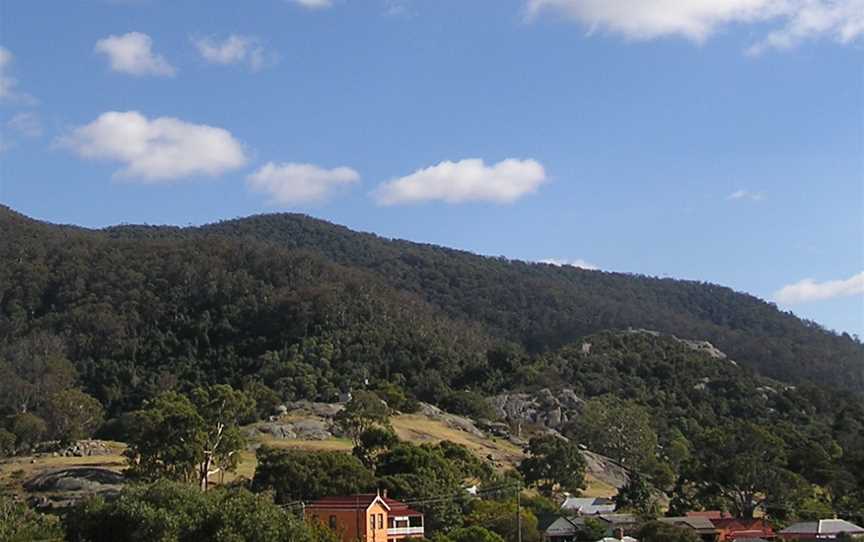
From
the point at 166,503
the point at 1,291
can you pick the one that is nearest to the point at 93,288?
the point at 1,291

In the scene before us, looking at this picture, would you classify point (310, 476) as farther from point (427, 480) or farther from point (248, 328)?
point (248, 328)

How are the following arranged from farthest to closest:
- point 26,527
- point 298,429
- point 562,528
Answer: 1. point 298,429
2. point 562,528
3. point 26,527

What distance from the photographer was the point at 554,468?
8494 cm

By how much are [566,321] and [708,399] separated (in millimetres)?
56972

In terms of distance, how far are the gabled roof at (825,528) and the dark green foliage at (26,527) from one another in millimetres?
42445

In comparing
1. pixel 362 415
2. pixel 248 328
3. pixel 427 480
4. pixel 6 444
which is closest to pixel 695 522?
pixel 427 480

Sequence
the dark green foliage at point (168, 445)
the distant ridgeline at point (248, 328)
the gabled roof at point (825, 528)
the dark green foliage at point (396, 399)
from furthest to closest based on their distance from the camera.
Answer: the distant ridgeline at point (248, 328), the dark green foliage at point (396, 399), the dark green foliage at point (168, 445), the gabled roof at point (825, 528)

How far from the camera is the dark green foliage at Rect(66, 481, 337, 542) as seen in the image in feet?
122

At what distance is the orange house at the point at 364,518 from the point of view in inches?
2044

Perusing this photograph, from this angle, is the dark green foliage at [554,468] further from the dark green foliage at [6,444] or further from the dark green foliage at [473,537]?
the dark green foliage at [6,444]

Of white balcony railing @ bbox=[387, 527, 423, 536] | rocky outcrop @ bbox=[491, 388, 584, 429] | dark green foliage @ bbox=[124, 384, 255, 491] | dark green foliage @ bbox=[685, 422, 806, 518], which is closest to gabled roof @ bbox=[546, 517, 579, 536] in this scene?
white balcony railing @ bbox=[387, 527, 423, 536]

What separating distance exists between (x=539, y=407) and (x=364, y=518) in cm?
7830

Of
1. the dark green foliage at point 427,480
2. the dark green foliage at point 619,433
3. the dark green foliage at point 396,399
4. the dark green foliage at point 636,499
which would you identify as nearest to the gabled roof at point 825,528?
the dark green foliage at point 636,499

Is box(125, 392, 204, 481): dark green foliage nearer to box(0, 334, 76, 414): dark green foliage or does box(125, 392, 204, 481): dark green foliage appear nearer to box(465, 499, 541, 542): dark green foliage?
box(465, 499, 541, 542): dark green foliage
